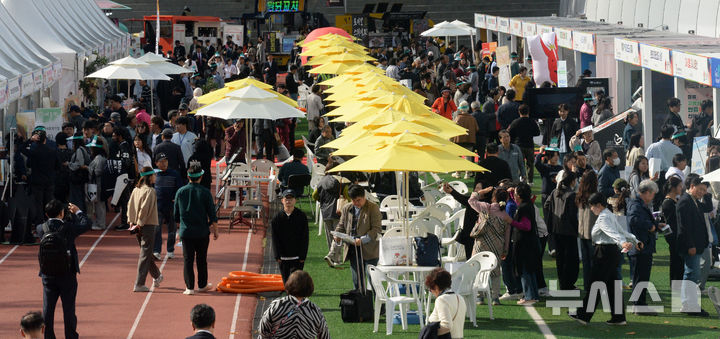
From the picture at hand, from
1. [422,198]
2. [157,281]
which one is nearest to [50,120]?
[157,281]

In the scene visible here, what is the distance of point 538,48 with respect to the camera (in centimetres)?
2877

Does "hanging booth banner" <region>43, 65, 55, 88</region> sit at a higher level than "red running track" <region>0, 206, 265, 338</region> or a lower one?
higher

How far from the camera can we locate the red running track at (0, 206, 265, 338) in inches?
515

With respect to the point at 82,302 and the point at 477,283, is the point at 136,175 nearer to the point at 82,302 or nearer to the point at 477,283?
the point at 82,302

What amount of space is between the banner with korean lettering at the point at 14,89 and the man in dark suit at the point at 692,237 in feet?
35.9

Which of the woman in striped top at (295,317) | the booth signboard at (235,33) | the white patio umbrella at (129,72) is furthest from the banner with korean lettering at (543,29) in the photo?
→ the woman in striped top at (295,317)

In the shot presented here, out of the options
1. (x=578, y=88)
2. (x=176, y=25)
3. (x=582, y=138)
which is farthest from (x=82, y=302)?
(x=176, y=25)

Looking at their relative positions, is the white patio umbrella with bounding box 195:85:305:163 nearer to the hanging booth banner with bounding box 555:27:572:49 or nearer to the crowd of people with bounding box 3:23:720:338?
the crowd of people with bounding box 3:23:720:338

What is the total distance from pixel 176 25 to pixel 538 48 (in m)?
22.3

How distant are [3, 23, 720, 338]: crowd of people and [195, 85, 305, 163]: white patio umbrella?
686mm

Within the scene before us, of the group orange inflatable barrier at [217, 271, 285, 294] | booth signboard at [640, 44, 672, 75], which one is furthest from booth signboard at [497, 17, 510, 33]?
orange inflatable barrier at [217, 271, 285, 294]

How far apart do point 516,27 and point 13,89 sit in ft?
67.3

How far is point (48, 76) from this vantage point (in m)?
23.1

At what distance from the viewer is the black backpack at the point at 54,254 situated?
11.6 meters
